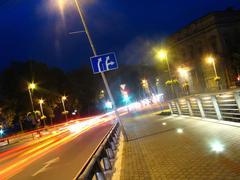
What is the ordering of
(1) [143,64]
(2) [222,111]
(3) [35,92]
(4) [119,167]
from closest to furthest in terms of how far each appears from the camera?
(4) [119,167] → (2) [222,111] → (3) [35,92] → (1) [143,64]

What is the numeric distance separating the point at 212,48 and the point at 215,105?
38.2 metres

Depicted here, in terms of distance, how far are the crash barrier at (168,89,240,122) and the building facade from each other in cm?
2755

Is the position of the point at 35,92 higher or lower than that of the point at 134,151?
higher

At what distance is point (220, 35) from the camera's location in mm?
50500

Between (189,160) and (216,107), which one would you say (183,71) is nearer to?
(216,107)

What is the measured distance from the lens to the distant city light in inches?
355

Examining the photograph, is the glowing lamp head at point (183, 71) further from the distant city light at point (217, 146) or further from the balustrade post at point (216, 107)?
the distant city light at point (217, 146)

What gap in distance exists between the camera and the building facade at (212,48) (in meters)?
49.7

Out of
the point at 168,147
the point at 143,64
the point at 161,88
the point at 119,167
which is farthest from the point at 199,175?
the point at 143,64

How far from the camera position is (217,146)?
9602mm

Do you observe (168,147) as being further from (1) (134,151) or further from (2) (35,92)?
(2) (35,92)

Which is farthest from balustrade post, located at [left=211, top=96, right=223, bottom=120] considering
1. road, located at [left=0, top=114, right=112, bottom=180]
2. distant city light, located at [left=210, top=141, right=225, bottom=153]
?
Answer: road, located at [left=0, top=114, right=112, bottom=180]

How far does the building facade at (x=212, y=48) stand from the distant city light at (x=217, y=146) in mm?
38907

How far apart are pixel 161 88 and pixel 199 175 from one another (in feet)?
233
